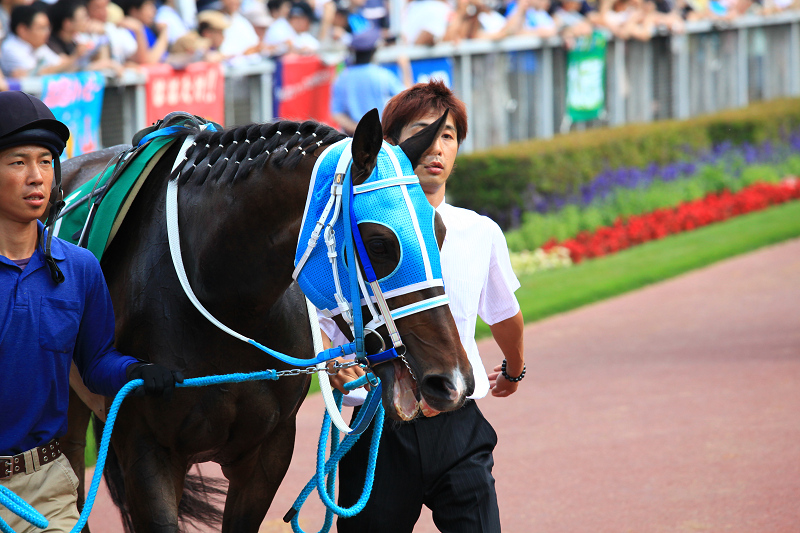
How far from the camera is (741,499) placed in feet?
14.8

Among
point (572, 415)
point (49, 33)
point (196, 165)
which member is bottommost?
point (572, 415)

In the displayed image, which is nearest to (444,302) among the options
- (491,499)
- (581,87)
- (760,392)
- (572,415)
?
(491,499)

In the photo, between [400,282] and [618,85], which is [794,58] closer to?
[618,85]

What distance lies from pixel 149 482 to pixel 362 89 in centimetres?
667

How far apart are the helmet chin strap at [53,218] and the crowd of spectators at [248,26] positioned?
4705mm

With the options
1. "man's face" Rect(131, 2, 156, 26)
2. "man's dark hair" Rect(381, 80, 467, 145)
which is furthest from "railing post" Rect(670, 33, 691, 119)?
"man's dark hair" Rect(381, 80, 467, 145)

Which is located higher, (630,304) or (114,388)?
(114,388)

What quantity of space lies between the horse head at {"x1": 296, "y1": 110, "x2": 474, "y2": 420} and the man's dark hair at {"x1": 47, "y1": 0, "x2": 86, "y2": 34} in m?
6.20

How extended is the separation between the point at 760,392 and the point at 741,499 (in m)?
1.71

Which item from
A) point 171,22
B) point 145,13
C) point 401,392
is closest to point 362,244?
point 401,392

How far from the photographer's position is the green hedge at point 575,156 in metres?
10.7

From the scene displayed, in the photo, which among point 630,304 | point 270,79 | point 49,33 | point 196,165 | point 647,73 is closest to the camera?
point 196,165

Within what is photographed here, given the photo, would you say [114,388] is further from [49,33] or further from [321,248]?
[49,33]

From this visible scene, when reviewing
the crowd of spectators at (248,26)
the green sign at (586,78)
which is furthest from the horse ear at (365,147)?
the green sign at (586,78)
